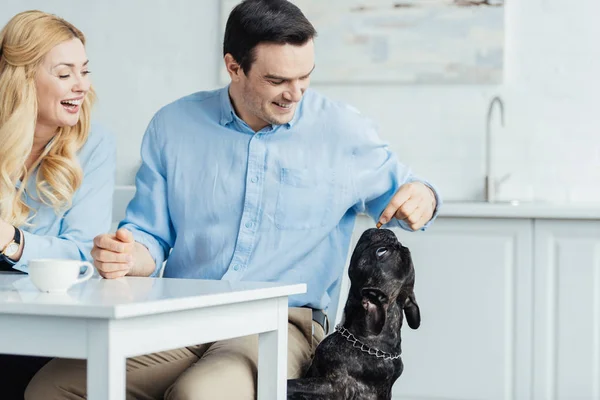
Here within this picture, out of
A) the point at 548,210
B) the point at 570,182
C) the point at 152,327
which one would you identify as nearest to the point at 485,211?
the point at 548,210

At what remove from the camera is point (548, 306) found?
3502 mm

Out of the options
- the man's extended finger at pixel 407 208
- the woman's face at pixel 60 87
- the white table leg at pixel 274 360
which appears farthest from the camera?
the woman's face at pixel 60 87

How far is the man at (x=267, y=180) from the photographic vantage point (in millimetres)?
2201

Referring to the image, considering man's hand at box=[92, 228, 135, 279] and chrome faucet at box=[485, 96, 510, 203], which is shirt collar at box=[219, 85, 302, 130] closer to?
man's hand at box=[92, 228, 135, 279]

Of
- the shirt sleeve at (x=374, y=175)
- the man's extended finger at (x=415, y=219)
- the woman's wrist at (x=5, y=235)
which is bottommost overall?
the woman's wrist at (x=5, y=235)

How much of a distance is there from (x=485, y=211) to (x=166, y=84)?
5.80 ft

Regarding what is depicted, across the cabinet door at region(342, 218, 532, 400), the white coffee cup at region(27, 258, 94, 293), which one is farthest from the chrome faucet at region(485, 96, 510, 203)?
the white coffee cup at region(27, 258, 94, 293)

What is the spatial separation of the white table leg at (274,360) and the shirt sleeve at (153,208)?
59 cm

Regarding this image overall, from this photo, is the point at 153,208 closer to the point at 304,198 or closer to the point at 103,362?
the point at 304,198

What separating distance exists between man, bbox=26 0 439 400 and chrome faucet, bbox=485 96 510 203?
180 cm

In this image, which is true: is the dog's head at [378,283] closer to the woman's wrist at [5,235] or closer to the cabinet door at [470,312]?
the woman's wrist at [5,235]

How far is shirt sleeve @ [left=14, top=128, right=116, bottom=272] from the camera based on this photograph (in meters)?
2.26

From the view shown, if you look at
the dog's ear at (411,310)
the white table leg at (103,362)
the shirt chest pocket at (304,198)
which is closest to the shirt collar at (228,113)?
the shirt chest pocket at (304,198)

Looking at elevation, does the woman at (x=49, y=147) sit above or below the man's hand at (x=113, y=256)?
above
